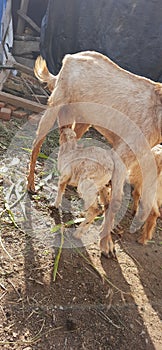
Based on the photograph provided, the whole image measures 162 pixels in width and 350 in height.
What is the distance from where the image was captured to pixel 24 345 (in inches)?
90.9

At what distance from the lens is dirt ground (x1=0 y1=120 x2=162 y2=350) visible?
8.05 ft

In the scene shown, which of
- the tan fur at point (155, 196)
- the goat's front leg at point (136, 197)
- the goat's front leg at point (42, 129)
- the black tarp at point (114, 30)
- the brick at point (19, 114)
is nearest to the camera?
the tan fur at point (155, 196)

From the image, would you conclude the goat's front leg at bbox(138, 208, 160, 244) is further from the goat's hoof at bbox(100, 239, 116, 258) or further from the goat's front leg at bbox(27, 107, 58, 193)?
the goat's front leg at bbox(27, 107, 58, 193)

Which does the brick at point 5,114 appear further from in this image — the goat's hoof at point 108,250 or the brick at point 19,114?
the goat's hoof at point 108,250

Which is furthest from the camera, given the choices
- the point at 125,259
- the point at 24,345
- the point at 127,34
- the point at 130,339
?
the point at 127,34

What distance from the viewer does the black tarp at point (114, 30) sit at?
5551mm

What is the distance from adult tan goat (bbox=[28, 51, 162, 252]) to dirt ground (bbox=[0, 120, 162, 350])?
1.02ft

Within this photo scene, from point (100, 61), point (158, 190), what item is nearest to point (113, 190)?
point (158, 190)

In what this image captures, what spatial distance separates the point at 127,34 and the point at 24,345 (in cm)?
487

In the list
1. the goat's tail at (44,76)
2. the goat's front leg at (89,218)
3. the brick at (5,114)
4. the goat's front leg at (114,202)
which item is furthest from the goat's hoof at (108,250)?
the brick at (5,114)

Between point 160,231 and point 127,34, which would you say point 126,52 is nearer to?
point 127,34

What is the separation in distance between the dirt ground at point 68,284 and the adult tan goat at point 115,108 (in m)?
0.31

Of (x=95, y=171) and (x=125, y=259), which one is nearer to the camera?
(x=95, y=171)

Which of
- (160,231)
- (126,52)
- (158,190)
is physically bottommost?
(160,231)
